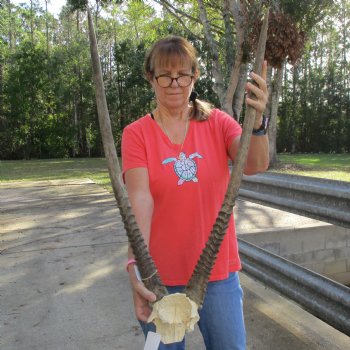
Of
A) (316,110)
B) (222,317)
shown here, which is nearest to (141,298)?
(222,317)

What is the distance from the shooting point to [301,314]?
336 centimetres

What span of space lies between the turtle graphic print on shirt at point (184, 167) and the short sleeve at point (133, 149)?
106 mm

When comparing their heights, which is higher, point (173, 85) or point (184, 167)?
point (173, 85)

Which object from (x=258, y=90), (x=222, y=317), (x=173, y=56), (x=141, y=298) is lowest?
(x=222, y=317)

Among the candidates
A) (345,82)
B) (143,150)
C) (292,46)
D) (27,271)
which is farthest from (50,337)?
(345,82)

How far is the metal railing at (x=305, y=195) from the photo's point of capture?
261 centimetres

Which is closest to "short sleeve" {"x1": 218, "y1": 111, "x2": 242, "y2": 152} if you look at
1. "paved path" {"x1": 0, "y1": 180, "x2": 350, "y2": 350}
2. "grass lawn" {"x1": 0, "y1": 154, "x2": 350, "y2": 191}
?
"paved path" {"x1": 0, "y1": 180, "x2": 350, "y2": 350}

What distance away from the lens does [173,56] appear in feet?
6.50

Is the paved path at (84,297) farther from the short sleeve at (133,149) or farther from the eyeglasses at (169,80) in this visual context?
the eyeglasses at (169,80)

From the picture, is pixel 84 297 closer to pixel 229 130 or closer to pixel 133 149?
Answer: pixel 133 149

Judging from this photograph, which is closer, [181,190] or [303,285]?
[181,190]

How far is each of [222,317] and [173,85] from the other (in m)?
1.08

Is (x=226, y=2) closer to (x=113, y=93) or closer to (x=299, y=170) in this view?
(x=299, y=170)

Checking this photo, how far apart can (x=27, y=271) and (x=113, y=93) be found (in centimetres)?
2655
